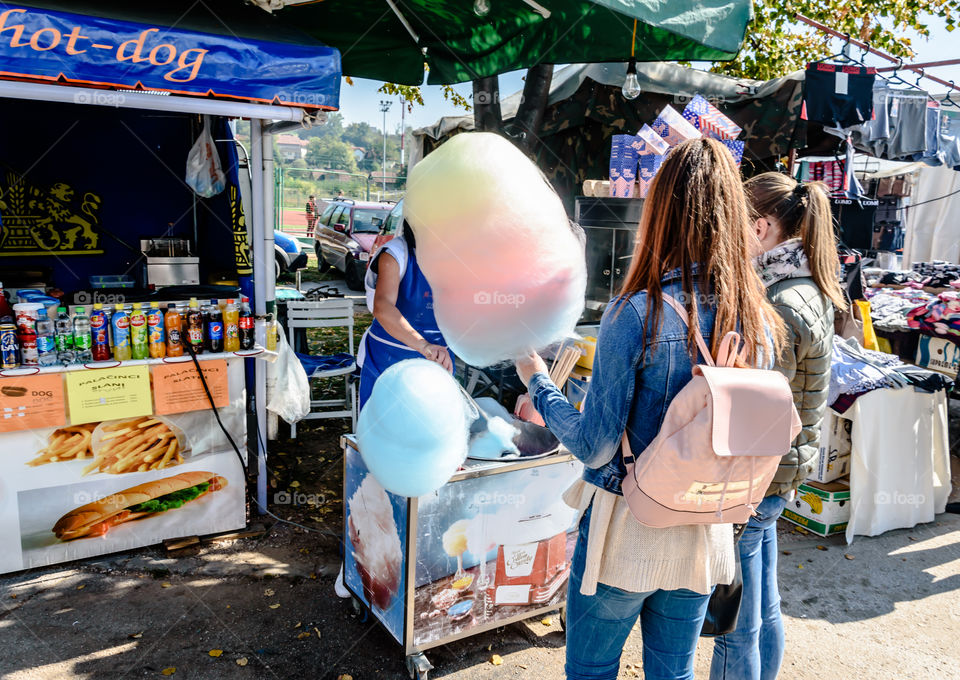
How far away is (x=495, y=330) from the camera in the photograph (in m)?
1.82

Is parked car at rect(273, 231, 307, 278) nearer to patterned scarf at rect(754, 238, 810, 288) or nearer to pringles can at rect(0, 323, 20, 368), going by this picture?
pringles can at rect(0, 323, 20, 368)

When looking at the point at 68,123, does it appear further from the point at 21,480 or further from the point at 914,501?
the point at 914,501

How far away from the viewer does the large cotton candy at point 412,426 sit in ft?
5.58

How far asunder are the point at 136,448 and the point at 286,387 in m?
0.86

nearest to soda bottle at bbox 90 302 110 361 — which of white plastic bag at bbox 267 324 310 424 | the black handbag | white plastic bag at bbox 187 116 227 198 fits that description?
white plastic bag at bbox 267 324 310 424

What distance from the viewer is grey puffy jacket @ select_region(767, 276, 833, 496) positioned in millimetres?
1856

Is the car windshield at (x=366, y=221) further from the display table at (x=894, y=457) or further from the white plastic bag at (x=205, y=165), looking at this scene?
the display table at (x=894, y=457)

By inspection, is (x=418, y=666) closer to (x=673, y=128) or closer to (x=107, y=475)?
(x=107, y=475)

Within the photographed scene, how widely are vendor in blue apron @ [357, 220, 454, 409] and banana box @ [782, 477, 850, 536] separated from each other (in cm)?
249

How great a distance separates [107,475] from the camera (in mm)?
2957

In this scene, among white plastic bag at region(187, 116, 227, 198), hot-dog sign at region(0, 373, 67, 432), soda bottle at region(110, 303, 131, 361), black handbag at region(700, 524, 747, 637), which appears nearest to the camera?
black handbag at region(700, 524, 747, 637)

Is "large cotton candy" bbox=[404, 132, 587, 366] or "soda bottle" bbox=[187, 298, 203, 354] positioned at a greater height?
"large cotton candy" bbox=[404, 132, 587, 366]

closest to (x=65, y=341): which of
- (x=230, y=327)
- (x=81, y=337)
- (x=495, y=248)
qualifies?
(x=81, y=337)

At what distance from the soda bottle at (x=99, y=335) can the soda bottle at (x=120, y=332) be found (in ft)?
0.11
